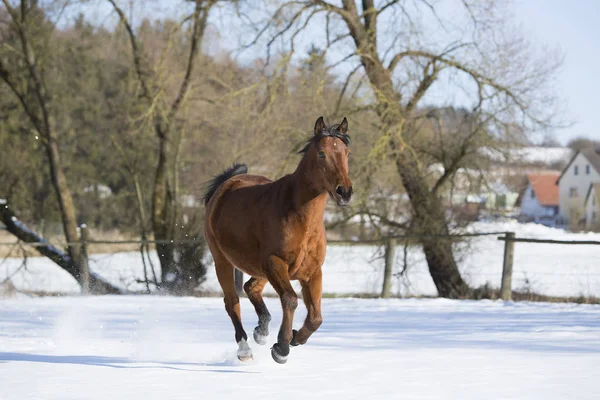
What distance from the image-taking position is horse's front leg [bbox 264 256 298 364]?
221 inches

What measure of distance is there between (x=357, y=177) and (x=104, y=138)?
739 inches

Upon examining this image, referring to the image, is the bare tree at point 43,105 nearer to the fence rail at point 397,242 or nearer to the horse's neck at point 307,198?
the fence rail at point 397,242

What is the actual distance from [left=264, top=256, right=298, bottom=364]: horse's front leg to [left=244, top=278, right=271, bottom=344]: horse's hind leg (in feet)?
2.06

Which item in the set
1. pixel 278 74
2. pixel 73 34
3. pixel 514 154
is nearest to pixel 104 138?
pixel 73 34

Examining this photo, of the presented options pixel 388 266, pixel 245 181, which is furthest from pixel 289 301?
pixel 388 266

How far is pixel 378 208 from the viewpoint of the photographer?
49.5ft

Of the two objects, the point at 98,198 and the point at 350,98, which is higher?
the point at 350,98

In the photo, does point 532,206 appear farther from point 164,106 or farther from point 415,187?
point 415,187

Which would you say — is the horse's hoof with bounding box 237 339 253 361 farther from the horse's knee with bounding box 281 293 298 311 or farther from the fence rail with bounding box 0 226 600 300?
the fence rail with bounding box 0 226 600 300

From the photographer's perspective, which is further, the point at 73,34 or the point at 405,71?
the point at 73,34

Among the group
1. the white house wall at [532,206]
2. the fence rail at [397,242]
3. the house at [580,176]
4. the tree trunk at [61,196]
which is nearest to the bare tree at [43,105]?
the tree trunk at [61,196]

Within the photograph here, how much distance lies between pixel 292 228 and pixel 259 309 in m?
1.10

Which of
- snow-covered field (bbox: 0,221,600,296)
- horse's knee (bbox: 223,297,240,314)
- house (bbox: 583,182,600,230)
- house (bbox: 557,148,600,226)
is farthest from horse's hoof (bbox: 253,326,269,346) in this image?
house (bbox: 557,148,600,226)

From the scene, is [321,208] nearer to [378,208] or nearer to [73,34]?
[378,208]
